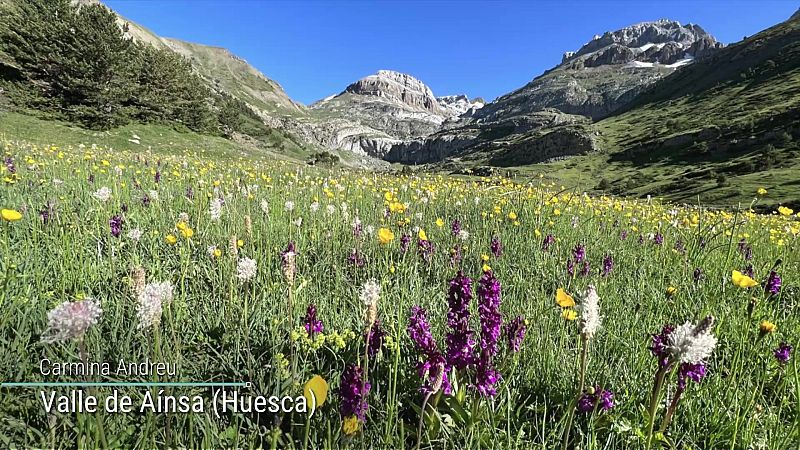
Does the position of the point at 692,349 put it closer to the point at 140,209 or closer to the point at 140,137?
the point at 140,209

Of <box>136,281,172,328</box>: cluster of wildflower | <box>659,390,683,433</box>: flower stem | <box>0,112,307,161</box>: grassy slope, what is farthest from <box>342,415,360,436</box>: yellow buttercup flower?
<box>0,112,307,161</box>: grassy slope

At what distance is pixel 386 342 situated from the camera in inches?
87.1

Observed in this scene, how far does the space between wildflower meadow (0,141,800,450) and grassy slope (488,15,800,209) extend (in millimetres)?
28874

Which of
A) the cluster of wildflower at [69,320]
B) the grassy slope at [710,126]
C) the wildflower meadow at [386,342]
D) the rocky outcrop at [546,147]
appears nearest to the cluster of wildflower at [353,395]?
the wildflower meadow at [386,342]

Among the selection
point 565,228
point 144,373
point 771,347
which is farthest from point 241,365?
point 565,228

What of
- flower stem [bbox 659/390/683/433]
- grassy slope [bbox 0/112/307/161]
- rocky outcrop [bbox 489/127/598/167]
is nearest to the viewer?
flower stem [bbox 659/390/683/433]

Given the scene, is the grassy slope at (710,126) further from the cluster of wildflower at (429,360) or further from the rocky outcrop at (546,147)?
the cluster of wildflower at (429,360)

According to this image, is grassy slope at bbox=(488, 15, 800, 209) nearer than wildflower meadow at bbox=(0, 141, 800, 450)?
No

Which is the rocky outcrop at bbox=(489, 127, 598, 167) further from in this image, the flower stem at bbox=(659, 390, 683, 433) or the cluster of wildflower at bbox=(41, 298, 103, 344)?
the cluster of wildflower at bbox=(41, 298, 103, 344)

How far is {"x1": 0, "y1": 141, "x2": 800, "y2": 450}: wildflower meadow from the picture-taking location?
1.50 m

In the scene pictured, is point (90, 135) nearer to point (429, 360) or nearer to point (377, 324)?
point (377, 324)

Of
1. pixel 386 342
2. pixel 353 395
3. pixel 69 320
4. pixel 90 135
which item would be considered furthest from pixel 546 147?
pixel 69 320

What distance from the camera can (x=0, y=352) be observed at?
67.7 inches

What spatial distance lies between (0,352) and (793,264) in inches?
285
